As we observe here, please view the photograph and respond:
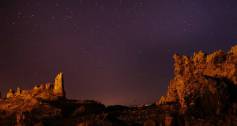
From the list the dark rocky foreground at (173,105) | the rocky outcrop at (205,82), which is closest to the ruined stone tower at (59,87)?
the dark rocky foreground at (173,105)

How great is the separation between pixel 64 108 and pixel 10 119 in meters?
18.8

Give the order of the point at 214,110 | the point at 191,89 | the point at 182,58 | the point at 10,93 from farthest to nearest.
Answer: the point at 10,93 < the point at 182,58 < the point at 191,89 < the point at 214,110

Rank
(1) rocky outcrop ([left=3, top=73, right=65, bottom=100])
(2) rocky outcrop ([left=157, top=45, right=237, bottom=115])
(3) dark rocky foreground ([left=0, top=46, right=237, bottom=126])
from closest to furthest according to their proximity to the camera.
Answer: (3) dark rocky foreground ([left=0, top=46, right=237, bottom=126])
(2) rocky outcrop ([left=157, top=45, right=237, bottom=115])
(1) rocky outcrop ([left=3, top=73, right=65, bottom=100])

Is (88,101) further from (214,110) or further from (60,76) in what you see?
(214,110)

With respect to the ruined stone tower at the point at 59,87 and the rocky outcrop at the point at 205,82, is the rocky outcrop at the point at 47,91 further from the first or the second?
the rocky outcrop at the point at 205,82

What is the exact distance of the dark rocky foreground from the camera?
114 m

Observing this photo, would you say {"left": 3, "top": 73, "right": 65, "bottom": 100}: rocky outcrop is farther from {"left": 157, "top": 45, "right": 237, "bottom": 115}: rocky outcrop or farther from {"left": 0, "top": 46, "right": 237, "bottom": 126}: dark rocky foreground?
{"left": 157, "top": 45, "right": 237, "bottom": 115}: rocky outcrop

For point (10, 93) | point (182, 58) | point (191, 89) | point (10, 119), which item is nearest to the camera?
point (191, 89)

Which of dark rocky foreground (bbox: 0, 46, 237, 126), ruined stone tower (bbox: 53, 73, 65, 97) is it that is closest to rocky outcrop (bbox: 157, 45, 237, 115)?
dark rocky foreground (bbox: 0, 46, 237, 126)

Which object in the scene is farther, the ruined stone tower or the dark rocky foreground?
the ruined stone tower

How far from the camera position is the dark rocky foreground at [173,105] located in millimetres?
113750

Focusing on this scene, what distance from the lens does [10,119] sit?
444 feet

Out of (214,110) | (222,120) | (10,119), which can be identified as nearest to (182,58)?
(214,110)

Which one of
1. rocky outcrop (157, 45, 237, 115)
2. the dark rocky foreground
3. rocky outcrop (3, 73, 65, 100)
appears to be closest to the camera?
the dark rocky foreground
